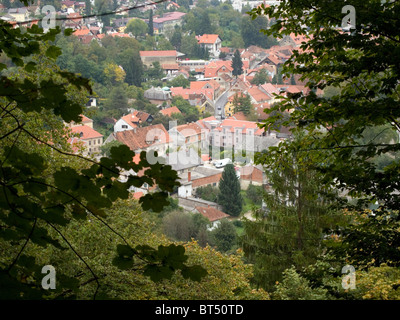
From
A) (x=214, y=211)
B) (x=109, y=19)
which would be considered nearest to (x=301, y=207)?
(x=214, y=211)

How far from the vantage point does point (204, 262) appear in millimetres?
7074

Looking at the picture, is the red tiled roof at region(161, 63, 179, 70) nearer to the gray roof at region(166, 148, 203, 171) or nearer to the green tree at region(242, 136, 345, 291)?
the gray roof at region(166, 148, 203, 171)

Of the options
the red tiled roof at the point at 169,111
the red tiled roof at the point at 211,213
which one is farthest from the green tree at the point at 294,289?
the red tiled roof at the point at 169,111

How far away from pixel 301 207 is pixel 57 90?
8262 millimetres

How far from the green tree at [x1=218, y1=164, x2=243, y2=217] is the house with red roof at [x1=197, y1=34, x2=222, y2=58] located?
4834 centimetres

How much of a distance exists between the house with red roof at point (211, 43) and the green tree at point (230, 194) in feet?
159

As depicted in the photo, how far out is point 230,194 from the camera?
3338 cm

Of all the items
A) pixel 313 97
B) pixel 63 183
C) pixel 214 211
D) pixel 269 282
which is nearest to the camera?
pixel 63 183

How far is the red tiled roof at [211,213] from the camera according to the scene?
30688 millimetres

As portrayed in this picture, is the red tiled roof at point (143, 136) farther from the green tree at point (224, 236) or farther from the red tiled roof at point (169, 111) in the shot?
the green tree at point (224, 236)

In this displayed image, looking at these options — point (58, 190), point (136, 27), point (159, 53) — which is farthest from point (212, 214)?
point (136, 27)

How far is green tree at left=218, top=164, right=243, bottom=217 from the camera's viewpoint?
108 feet

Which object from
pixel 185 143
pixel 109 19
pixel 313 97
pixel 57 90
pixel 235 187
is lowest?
pixel 57 90

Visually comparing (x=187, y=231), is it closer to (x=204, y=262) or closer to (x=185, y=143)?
(x=204, y=262)
